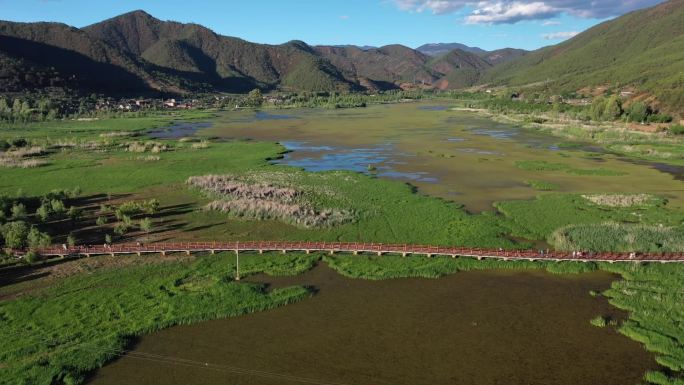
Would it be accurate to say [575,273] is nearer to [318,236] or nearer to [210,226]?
[318,236]

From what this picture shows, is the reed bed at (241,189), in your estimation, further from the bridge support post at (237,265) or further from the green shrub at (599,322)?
the green shrub at (599,322)

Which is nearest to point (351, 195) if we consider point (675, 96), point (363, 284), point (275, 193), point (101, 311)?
point (275, 193)

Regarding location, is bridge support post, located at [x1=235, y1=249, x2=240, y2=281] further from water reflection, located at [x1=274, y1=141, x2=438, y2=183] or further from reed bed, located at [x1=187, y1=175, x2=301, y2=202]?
water reflection, located at [x1=274, y1=141, x2=438, y2=183]

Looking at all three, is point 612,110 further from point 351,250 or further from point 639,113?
point 351,250

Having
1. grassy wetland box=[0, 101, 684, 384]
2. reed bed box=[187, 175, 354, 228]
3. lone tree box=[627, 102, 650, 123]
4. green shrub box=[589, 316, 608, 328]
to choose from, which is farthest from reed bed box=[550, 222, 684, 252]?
lone tree box=[627, 102, 650, 123]

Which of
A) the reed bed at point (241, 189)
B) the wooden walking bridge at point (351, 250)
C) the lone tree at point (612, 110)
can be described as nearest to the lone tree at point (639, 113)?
the lone tree at point (612, 110)
